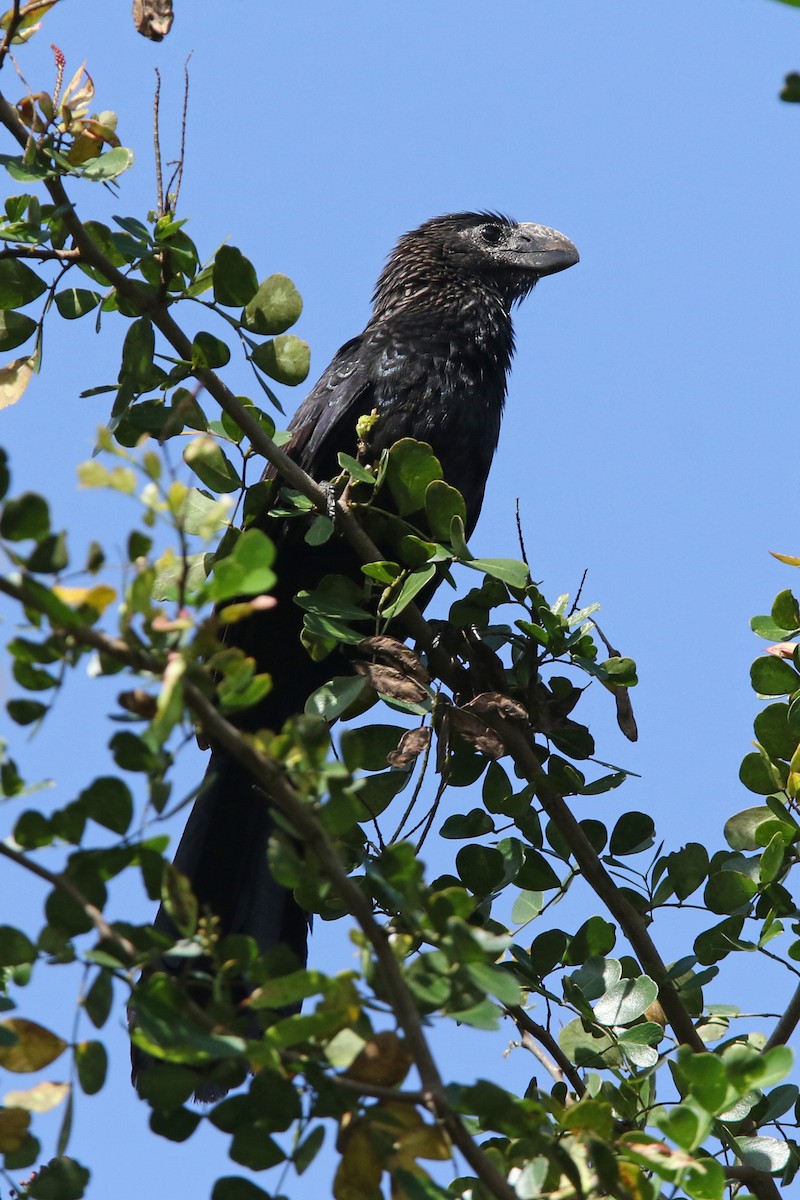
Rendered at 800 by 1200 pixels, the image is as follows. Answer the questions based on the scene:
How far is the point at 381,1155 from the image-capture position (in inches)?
65.1

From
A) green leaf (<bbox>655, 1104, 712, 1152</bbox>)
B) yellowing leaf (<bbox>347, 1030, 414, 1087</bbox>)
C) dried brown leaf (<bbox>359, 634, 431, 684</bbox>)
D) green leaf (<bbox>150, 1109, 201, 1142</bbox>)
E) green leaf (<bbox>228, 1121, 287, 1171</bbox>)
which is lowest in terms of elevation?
green leaf (<bbox>228, 1121, 287, 1171</bbox>)

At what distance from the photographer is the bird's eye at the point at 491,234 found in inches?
227

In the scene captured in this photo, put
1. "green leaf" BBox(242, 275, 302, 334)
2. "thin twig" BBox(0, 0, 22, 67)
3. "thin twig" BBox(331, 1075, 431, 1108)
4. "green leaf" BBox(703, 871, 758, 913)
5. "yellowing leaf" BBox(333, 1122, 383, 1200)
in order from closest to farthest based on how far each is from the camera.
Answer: "thin twig" BBox(331, 1075, 431, 1108) → "yellowing leaf" BBox(333, 1122, 383, 1200) → "thin twig" BBox(0, 0, 22, 67) → "green leaf" BBox(242, 275, 302, 334) → "green leaf" BBox(703, 871, 758, 913)

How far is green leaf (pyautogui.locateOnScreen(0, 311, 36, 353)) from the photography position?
2.71m

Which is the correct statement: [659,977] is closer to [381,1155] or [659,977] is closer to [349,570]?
[381,1155]

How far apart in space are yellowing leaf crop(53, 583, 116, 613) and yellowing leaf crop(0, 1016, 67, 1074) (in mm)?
564

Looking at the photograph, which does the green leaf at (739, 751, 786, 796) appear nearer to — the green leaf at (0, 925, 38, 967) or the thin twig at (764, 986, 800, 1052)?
the thin twig at (764, 986, 800, 1052)

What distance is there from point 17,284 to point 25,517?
4.47 feet

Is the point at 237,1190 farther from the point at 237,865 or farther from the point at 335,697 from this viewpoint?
the point at 237,865

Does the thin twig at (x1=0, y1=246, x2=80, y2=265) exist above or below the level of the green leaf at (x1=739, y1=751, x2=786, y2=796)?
above

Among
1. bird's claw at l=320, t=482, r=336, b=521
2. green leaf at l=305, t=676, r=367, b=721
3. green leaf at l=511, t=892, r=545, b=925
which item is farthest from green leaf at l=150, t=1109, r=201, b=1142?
bird's claw at l=320, t=482, r=336, b=521

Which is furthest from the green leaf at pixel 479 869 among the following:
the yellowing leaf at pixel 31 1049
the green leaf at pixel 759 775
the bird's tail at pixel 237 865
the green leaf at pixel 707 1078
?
the yellowing leaf at pixel 31 1049

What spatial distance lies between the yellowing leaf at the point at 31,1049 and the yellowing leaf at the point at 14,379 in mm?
1399

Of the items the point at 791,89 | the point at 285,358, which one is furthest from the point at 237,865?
the point at 791,89
